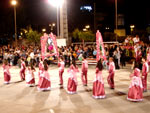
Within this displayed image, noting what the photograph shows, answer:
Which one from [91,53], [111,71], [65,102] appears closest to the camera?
[65,102]

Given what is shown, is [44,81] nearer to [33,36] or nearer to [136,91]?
[136,91]

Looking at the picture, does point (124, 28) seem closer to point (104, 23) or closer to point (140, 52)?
point (104, 23)

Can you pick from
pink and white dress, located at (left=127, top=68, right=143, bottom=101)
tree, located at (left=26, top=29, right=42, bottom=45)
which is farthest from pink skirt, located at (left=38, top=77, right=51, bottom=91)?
tree, located at (left=26, top=29, right=42, bottom=45)

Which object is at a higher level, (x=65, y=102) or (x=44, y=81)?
(x=44, y=81)

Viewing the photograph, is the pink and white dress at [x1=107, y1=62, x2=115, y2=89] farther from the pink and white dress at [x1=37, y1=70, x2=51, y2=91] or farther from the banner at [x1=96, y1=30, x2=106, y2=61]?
the pink and white dress at [x1=37, y1=70, x2=51, y2=91]

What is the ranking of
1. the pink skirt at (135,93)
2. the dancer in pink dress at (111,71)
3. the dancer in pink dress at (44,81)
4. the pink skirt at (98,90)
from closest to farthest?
the pink skirt at (135,93) < the pink skirt at (98,90) < the dancer in pink dress at (111,71) < the dancer in pink dress at (44,81)

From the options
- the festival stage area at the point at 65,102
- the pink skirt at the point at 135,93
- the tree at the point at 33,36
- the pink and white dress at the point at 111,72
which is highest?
the tree at the point at 33,36

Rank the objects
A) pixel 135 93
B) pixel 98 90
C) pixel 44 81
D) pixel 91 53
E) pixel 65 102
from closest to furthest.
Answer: pixel 135 93
pixel 65 102
pixel 98 90
pixel 44 81
pixel 91 53

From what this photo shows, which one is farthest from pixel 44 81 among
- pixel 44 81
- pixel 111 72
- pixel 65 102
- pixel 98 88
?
pixel 111 72

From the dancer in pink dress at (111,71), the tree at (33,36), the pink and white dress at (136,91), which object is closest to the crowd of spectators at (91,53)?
the dancer in pink dress at (111,71)

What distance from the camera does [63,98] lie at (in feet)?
33.9

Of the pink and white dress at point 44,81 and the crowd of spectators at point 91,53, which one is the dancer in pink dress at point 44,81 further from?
the crowd of spectators at point 91,53

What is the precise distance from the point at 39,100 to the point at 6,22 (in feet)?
112

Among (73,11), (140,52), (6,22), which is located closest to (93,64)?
(140,52)
